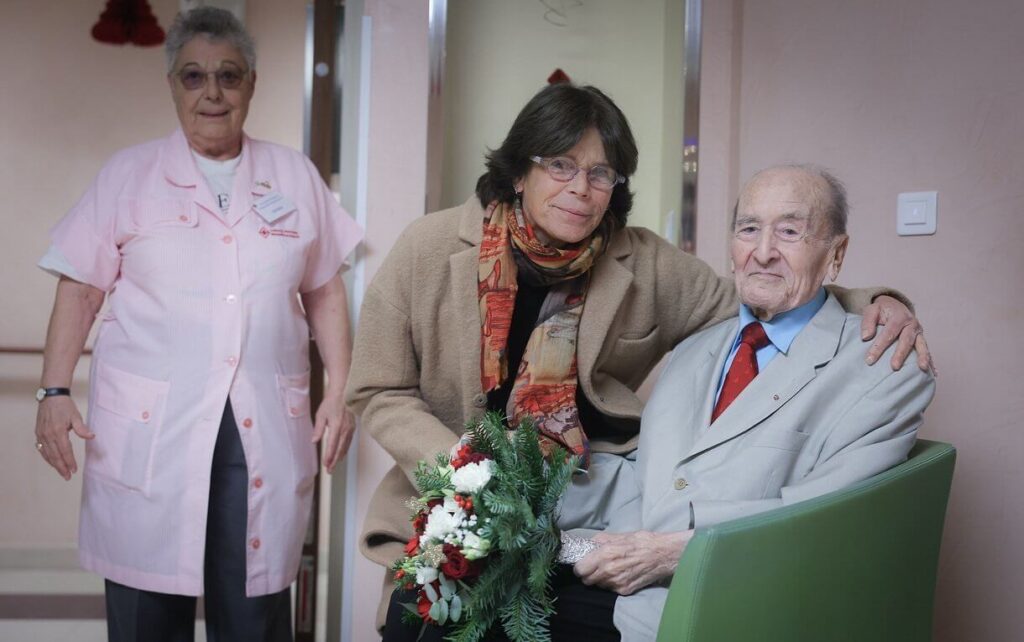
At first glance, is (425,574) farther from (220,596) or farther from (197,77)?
(197,77)

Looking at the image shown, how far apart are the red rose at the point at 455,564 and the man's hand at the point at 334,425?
3.37 feet

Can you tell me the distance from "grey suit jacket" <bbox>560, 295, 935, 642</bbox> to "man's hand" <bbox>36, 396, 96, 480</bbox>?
125cm

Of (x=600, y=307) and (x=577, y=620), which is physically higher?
(x=600, y=307)

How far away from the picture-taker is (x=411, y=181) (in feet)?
9.11

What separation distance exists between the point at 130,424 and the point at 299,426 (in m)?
0.41

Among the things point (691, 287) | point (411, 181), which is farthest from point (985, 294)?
point (411, 181)

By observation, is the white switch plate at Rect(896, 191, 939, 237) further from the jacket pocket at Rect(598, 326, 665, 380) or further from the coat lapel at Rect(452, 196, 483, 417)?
the coat lapel at Rect(452, 196, 483, 417)

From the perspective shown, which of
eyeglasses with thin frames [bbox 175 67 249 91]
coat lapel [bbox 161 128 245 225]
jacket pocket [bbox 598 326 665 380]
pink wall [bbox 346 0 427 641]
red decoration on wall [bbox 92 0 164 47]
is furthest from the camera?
red decoration on wall [bbox 92 0 164 47]

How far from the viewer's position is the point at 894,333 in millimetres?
1817

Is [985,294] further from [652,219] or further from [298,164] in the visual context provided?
[298,164]

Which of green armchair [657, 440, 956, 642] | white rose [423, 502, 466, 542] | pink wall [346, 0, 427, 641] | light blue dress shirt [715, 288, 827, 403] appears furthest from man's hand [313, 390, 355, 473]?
green armchair [657, 440, 956, 642]

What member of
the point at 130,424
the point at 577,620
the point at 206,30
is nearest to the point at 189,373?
the point at 130,424

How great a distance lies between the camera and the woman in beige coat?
A: 2.01m

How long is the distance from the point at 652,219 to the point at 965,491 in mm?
1230
